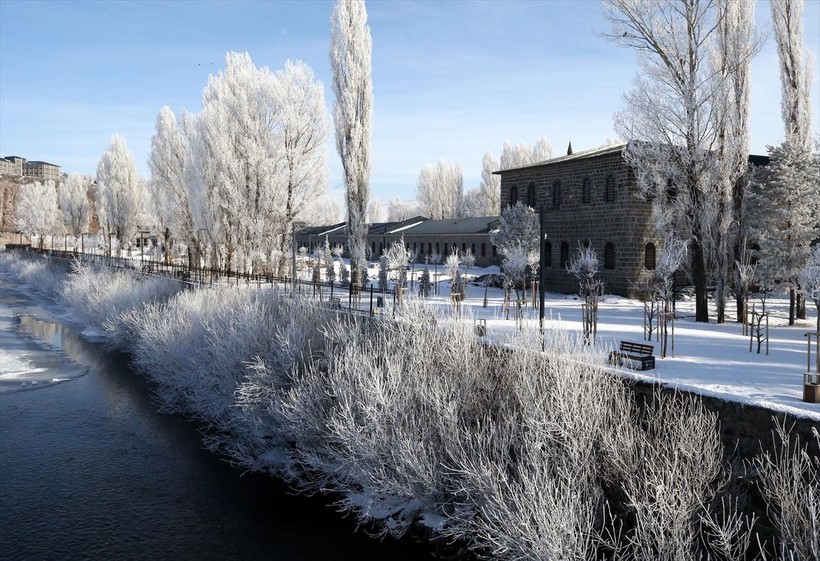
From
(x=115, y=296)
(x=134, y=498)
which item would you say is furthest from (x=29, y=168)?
(x=134, y=498)

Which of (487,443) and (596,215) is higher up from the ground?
(596,215)

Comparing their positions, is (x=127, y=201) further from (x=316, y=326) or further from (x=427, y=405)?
(x=427, y=405)

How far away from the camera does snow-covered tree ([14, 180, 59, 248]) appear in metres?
79.4

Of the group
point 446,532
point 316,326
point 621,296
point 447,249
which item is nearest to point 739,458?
point 446,532

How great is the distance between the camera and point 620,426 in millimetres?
7852

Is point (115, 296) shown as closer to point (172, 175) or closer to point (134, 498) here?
point (172, 175)

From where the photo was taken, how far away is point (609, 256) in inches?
1129

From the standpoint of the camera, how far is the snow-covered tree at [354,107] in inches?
1033

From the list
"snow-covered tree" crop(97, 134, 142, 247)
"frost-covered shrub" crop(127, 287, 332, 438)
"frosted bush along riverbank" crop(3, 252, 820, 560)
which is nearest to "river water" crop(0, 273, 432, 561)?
"frosted bush along riverbank" crop(3, 252, 820, 560)

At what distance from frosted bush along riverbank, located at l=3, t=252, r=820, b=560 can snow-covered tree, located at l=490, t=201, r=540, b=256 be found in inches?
682

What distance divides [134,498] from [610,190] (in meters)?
23.9

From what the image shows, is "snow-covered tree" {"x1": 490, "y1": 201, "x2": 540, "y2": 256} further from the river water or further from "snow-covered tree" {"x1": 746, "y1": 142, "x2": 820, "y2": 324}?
the river water

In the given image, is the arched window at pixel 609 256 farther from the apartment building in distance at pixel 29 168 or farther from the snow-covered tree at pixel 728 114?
the apartment building in distance at pixel 29 168

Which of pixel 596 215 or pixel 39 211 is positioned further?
pixel 39 211
